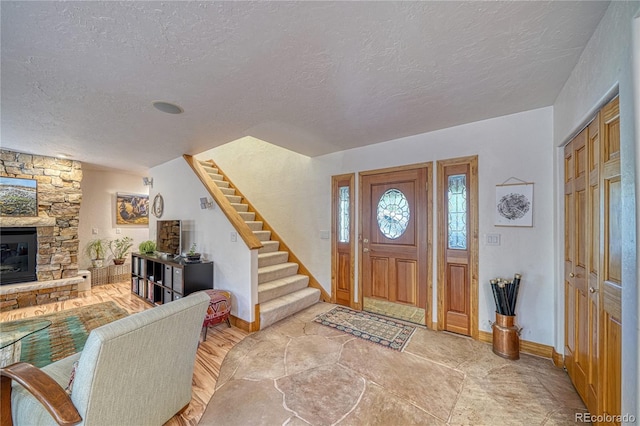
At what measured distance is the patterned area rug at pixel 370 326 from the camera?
266 cm

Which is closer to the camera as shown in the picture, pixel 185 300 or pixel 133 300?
pixel 185 300

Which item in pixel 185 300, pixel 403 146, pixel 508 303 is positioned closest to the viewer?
pixel 185 300

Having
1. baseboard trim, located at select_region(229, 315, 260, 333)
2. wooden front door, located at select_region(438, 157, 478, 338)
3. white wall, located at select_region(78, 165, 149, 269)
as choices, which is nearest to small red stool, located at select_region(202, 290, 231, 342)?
baseboard trim, located at select_region(229, 315, 260, 333)

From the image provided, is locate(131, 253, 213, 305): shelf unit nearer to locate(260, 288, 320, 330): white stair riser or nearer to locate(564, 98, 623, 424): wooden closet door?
locate(260, 288, 320, 330): white stair riser

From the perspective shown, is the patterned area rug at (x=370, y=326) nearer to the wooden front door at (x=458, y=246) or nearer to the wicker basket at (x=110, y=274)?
the wooden front door at (x=458, y=246)

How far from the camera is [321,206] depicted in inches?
154

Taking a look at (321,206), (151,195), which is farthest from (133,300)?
(321,206)

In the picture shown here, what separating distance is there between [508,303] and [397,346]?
1.14 m

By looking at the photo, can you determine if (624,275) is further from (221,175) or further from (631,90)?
(221,175)

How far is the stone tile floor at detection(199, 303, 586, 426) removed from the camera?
5.35 feet

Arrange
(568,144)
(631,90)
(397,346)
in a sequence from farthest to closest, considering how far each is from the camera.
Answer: (397,346), (568,144), (631,90)

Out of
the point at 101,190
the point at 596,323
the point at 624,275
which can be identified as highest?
the point at 101,190

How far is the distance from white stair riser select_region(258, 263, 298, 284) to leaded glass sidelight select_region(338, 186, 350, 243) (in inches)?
37.3

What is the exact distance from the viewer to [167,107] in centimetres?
227
